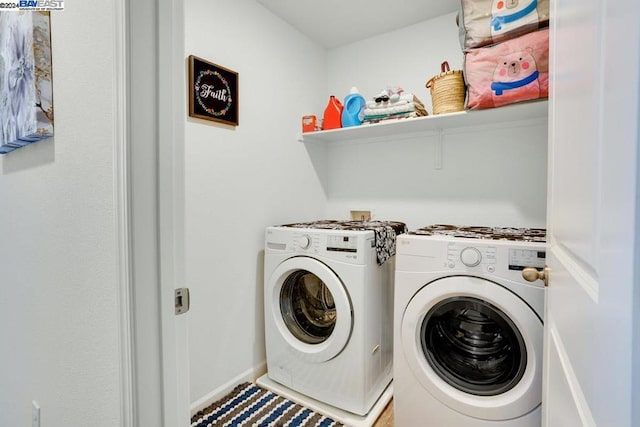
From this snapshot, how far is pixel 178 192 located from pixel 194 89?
1.14 m

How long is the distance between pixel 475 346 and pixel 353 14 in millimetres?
2105

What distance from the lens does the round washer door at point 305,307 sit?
167 centimetres

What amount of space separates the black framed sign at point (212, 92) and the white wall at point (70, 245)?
0.77 metres

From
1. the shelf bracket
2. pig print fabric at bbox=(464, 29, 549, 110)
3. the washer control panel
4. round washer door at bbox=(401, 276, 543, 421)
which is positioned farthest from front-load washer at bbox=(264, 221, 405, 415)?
pig print fabric at bbox=(464, 29, 549, 110)

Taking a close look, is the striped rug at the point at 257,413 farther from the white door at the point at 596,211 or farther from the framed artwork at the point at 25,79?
the framed artwork at the point at 25,79

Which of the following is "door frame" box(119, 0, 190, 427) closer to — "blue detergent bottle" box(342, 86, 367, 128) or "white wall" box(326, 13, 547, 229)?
"blue detergent bottle" box(342, 86, 367, 128)

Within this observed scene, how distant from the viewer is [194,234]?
5.39ft

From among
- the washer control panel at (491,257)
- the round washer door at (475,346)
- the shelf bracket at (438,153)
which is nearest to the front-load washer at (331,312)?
the round washer door at (475,346)

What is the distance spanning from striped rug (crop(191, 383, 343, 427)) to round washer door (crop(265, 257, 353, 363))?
0.29 meters

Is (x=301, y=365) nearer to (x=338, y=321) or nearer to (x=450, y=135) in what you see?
(x=338, y=321)

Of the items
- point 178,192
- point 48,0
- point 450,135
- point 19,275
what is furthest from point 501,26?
point 19,275

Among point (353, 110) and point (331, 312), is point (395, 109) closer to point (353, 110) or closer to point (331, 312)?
point (353, 110)

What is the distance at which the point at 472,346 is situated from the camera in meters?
1.39

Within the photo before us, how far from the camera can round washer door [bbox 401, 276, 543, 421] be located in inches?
45.6
